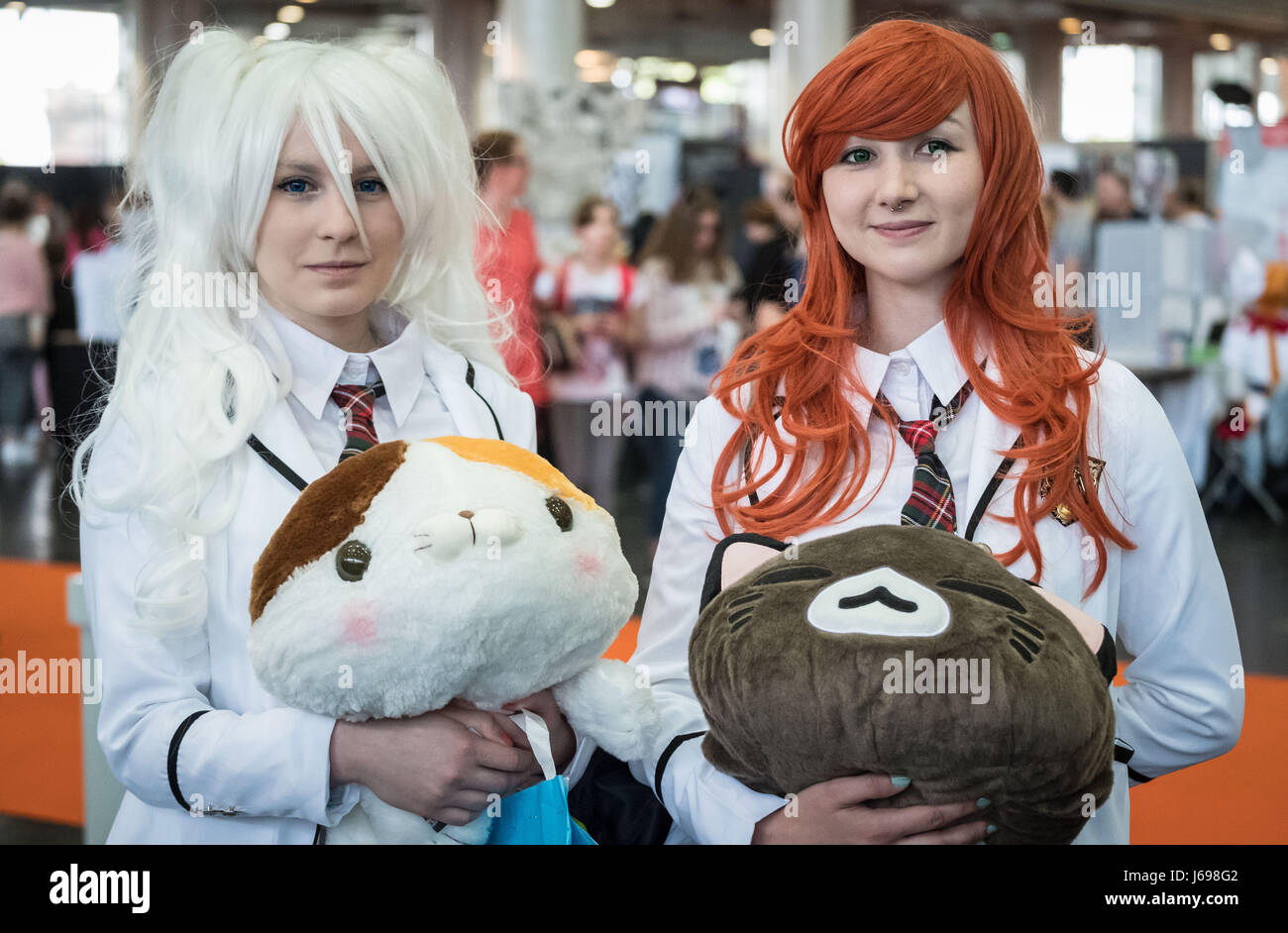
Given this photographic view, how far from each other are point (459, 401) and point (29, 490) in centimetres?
656

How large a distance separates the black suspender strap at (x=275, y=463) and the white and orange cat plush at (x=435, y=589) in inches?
5.0

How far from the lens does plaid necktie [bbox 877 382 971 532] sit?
116cm

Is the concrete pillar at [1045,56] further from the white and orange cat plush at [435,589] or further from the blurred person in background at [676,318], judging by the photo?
the white and orange cat plush at [435,589]

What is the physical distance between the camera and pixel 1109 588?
1.23 m

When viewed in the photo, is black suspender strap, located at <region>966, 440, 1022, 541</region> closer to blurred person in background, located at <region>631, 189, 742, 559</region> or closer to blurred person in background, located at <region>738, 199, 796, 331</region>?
blurred person in background, located at <region>738, 199, 796, 331</region>

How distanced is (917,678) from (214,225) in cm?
77

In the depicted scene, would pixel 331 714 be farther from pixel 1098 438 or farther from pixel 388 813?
pixel 1098 438

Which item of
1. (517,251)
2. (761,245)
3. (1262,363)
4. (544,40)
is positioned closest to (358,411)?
(517,251)

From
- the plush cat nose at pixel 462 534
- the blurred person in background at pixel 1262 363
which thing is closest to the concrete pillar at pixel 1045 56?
the blurred person in background at pixel 1262 363

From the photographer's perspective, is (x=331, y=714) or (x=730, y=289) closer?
(x=331, y=714)

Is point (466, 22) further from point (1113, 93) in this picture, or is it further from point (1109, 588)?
point (1109, 588)

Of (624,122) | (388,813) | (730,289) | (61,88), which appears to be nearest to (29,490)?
(624,122)

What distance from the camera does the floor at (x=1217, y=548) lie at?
11.7ft

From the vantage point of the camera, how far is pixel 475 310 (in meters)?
1.42
